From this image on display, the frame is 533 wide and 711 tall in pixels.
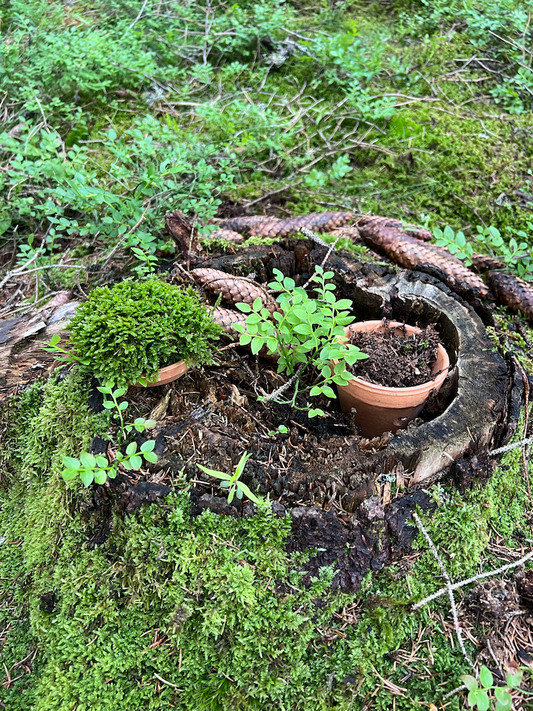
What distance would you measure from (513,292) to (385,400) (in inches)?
53.8

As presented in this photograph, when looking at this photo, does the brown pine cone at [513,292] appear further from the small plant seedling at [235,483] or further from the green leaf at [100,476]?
the green leaf at [100,476]

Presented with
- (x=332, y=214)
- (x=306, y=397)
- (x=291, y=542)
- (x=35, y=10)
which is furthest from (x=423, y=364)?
(x=35, y=10)

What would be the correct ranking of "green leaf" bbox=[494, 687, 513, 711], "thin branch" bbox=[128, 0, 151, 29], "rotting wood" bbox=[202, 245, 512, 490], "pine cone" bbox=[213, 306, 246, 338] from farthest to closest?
"thin branch" bbox=[128, 0, 151, 29] < "pine cone" bbox=[213, 306, 246, 338] < "rotting wood" bbox=[202, 245, 512, 490] < "green leaf" bbox=[494, 687, 513, 711]

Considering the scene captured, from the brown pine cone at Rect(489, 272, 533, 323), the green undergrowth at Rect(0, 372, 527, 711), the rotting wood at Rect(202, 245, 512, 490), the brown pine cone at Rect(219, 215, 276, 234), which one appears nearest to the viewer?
the green undergrowth at Rect(0, 372, 527, 711)

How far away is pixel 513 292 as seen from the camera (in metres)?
2.99

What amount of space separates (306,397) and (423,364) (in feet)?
1.90

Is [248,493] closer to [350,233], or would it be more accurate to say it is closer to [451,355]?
[451,355]

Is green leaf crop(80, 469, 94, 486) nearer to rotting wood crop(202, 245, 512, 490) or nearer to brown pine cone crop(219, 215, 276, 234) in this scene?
rotting wood crop(202, 245, 512, 490)

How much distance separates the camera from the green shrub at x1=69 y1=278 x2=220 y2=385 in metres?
2.12

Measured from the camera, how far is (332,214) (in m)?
3.68

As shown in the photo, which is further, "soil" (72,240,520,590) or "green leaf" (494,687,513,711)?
"soil" (72,240,520,590)

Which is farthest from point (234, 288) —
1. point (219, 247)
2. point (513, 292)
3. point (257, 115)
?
point (257, 115)

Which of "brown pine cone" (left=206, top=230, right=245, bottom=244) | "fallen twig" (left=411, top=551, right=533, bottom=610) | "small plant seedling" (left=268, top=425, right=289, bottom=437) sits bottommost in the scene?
"fallen twig" (left=411, top=551, right=533, bottom=610)

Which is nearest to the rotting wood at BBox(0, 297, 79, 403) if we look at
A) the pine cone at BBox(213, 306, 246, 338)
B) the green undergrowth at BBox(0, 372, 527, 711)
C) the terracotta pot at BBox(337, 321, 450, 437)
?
the pine cone at BBox(213, 306, 246, 338)
